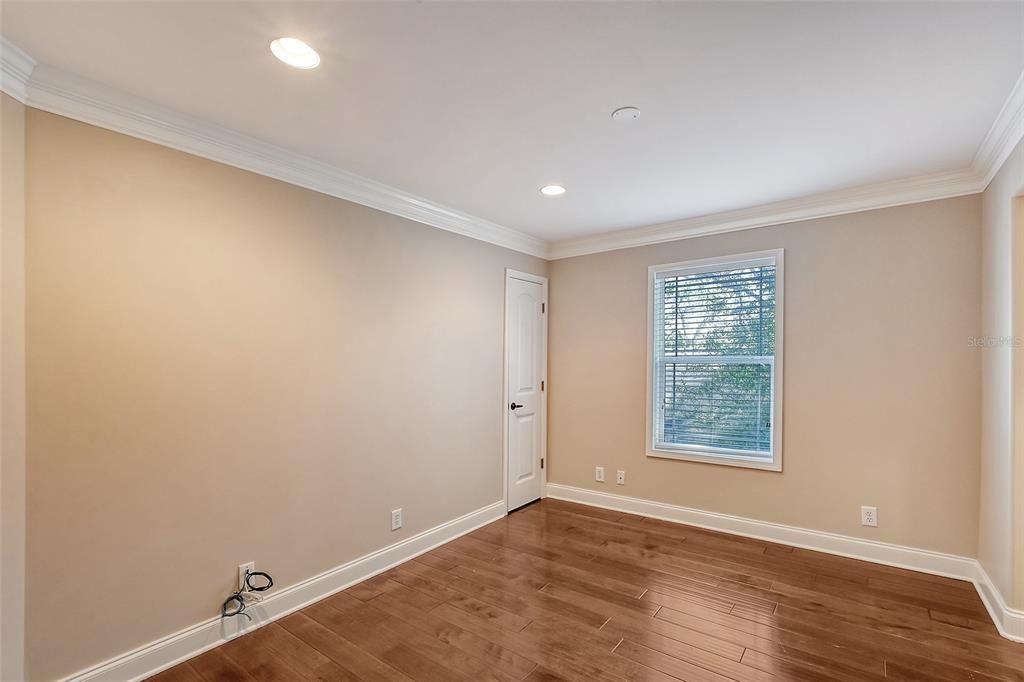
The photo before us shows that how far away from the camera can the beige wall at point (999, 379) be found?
2.33 meters

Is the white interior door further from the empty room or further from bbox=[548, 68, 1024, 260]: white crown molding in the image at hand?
bbox=[548, 68, 1024, 260]: white crown molding

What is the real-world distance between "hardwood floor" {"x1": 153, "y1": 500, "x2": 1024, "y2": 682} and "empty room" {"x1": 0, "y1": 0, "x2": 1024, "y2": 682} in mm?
20

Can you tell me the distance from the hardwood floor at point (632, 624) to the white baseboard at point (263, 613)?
6 cm

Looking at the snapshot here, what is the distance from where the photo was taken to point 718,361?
389 centimetres

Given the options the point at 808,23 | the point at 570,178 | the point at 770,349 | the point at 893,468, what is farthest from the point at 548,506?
the point at 808,23

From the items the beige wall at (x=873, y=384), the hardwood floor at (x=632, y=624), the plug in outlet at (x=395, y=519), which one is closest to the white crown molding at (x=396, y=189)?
the beige wall at (x=873, y=384)

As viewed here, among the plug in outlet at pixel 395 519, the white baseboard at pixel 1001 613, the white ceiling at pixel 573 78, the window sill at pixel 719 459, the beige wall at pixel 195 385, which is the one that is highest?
the white ceiling at pixel 573 78

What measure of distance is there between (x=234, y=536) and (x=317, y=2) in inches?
94.4

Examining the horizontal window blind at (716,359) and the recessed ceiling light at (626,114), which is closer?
the recessed ceiling light at (626,114)

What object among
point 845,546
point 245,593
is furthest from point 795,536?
point 245,593

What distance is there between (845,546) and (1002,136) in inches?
103

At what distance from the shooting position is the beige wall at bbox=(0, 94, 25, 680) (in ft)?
5.66

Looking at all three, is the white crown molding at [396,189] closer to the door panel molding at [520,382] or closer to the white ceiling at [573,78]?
the white ceiling at [573,78]

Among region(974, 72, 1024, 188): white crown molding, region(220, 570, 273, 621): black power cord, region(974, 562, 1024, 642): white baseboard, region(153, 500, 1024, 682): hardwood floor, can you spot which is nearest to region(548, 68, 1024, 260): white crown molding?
region(974, 72, 1024, 188): white crown molding
